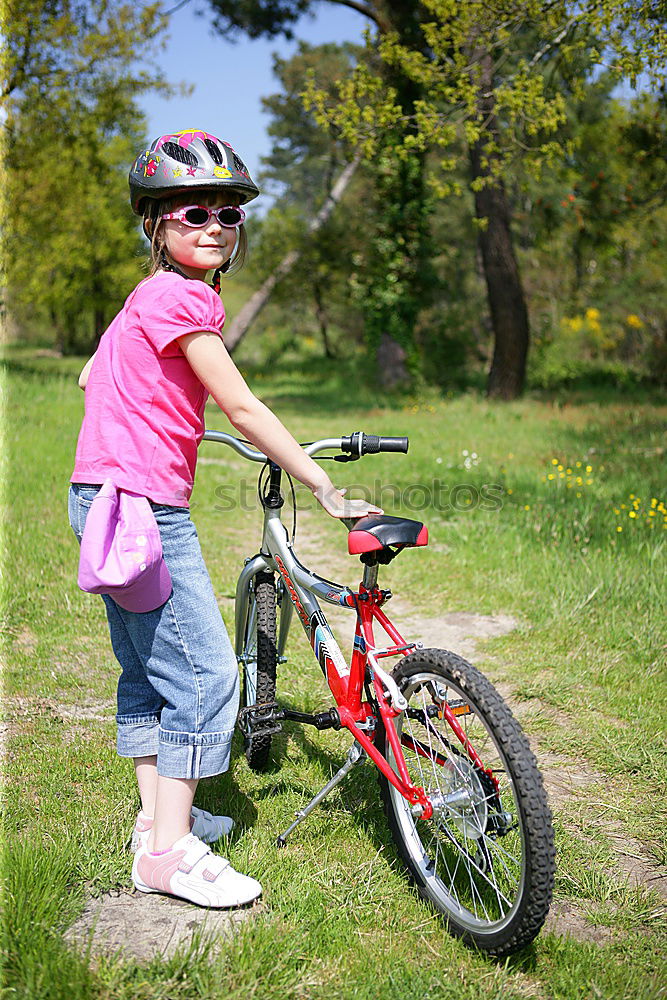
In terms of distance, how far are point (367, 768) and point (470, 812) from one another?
0.98 m

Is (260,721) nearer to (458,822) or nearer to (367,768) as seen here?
(367,768)

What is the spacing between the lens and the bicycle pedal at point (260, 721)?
2.88 meters

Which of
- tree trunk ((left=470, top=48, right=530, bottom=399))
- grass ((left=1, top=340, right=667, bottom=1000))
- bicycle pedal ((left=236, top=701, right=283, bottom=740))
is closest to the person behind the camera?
grass ((left=1, top=340, right=667, bottom=1000))

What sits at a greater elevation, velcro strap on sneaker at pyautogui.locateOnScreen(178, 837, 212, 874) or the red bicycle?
the red bicycle

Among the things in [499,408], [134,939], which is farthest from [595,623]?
[499,408]

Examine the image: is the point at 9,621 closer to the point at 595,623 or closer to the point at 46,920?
the point at 46,920

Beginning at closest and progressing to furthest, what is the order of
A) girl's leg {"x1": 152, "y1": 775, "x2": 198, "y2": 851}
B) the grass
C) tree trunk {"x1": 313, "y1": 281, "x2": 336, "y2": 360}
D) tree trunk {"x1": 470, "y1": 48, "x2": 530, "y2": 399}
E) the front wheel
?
1. the front wheel
2. the grass
3. girl's leg {"x1": 152, "y1": 775, "x2": 198, "y2": 851}
4. tree trunk {"x1": 470, "y1": 48, "x2": 530, "y2": 399}
5. tree trunk {"x1": 313, "y1": 281, "x2": 336, "y2": 360}

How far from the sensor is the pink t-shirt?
7.09 feet

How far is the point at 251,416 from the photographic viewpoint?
2.21 meters

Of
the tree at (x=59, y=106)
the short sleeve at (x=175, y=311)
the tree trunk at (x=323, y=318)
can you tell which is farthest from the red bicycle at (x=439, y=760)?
the tree trunk at (x=323, y=318)

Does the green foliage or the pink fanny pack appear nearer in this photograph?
the pink fanny pack

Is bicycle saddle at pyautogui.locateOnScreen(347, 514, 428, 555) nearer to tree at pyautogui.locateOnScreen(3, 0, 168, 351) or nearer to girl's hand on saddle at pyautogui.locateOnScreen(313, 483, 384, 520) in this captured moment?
girl's hand on saddle at pyautogui.locateOnScreen(313, 483, 384, 520)

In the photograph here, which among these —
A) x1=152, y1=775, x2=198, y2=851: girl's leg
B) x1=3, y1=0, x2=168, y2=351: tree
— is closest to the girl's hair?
x1=152, y1=775, x2=198, y2=851: girl's leg

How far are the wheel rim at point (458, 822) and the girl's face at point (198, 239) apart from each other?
1260 mm
